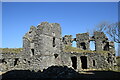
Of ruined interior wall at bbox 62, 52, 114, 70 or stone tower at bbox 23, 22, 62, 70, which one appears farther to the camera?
ruined interior wall at bbox 62, 52, 114, 70

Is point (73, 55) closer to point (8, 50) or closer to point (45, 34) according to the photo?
point (45, 34)

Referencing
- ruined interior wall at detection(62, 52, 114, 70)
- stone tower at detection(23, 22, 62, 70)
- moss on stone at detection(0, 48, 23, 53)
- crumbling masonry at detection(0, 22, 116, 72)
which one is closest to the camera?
stone tower at detection(23, 22, 62, 70)

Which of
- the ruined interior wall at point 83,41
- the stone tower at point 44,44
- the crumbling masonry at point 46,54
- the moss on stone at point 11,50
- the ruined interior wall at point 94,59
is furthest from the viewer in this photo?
the ruined interior wall at point 83,41

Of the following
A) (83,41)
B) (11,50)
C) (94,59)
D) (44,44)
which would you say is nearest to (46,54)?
(44,44)

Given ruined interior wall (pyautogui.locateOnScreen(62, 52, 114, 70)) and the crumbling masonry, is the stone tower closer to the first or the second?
the crumbling masonry

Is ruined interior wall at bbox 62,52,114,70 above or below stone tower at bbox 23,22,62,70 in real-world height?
below

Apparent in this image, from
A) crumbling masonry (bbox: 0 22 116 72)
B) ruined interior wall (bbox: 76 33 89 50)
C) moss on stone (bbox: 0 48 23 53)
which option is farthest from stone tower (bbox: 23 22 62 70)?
ruined interior wall (bbox: 76 33 89 50)

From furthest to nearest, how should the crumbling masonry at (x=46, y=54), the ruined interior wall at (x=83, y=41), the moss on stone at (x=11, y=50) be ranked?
the ruined interior wall at (x=83, y=41)
the moss on stone at (x=11, y=50)
the crumbling masonry at (x=46, y=54)

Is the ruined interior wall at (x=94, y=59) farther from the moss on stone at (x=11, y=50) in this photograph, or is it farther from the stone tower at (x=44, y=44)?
the moss on stone at (x=11, y=50)

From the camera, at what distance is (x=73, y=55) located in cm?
2738

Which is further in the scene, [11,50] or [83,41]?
[83,41]

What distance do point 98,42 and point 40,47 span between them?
46.5 ft

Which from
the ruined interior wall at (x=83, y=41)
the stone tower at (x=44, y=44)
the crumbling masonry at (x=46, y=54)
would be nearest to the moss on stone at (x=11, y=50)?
the crumbling masonry at (x=46, y=54)

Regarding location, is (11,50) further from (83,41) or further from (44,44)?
(83,41)
